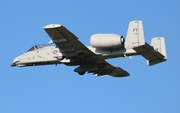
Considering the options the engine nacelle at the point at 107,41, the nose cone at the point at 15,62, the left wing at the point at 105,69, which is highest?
the engine nacelle at the point at 107,41

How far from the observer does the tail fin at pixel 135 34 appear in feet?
182

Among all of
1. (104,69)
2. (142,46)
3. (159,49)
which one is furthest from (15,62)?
(159,49)

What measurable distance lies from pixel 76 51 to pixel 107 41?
143 inches

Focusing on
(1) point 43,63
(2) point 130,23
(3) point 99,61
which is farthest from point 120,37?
(1) point 43,63

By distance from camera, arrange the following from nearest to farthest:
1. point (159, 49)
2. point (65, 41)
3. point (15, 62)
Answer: point (65, 41)
point (159, 49)
point (15, 62)

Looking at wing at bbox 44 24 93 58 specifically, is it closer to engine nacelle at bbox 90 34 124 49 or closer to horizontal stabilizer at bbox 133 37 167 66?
engine nacelle at bbox 90 34 124 49

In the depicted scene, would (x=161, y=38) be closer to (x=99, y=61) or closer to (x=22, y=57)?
(x=99, y=61)

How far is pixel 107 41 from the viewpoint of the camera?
5688cm

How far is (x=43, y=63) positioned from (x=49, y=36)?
251 inches

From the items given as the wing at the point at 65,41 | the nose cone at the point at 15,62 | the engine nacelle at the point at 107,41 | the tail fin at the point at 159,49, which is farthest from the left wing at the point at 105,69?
the nose cone at the point at 15,62

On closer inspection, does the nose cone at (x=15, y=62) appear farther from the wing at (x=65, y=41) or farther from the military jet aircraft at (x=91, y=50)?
the wing at (x=65, y=41)

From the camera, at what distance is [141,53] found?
188ft

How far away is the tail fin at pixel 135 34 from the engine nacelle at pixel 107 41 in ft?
2.85

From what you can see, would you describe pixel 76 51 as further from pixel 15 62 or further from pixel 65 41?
pixel 15 62
